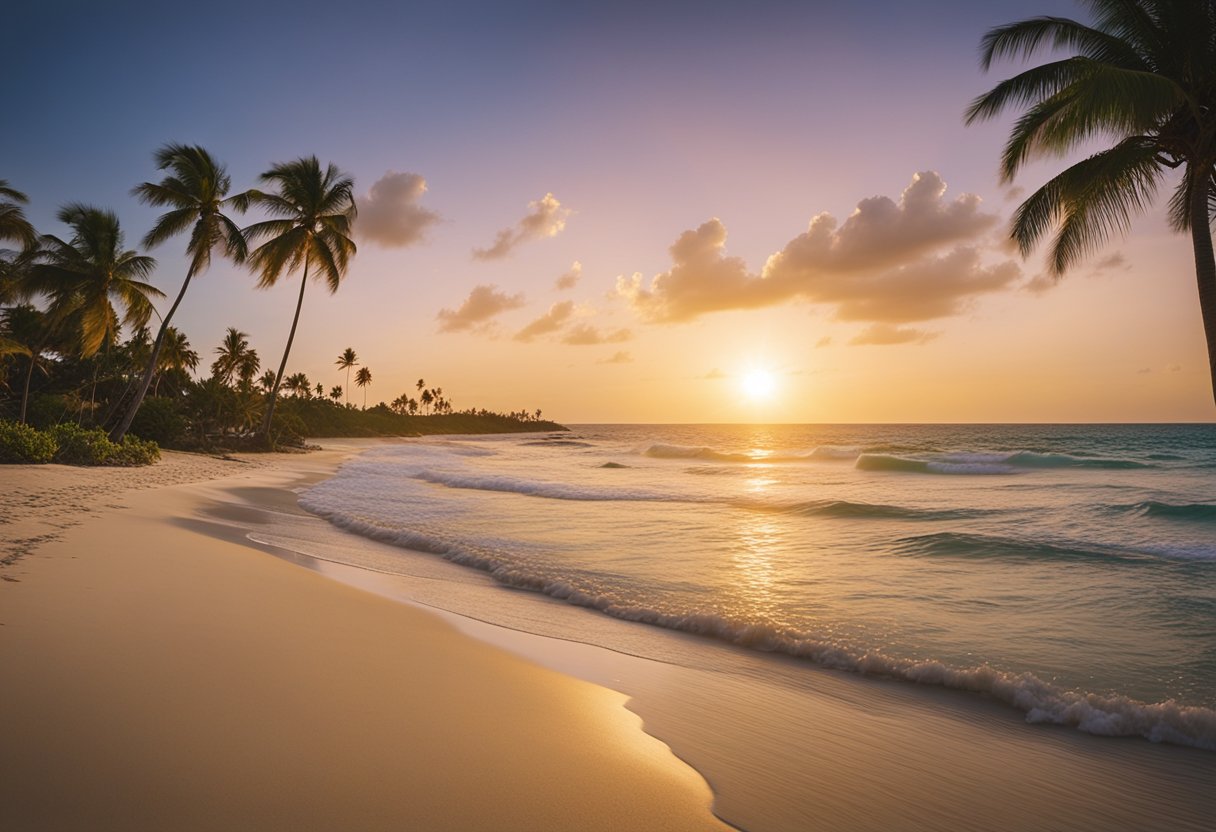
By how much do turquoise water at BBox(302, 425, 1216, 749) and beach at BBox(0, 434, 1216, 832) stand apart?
33cm

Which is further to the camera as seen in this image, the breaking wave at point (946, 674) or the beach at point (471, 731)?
the breaking wave at point (946, 674)

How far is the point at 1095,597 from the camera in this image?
691 cm

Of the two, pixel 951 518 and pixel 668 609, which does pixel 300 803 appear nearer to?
pixel 668 609

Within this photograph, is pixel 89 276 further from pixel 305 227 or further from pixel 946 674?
pixel 946 674

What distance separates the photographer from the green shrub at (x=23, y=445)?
15617 millimetres

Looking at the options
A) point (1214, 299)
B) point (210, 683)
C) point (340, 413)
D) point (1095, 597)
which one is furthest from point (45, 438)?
point (340, 413)

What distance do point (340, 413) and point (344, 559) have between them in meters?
72.8

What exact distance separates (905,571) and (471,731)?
22.6ft

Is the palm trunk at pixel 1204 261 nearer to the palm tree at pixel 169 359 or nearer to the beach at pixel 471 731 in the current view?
the beach at pixel 471 731

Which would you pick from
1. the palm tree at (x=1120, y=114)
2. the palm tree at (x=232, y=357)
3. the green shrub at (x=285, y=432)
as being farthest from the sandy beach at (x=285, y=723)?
→ the palm tree at (x=232, y=357)

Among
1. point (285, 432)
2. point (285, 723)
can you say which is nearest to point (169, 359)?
point (285, 432)

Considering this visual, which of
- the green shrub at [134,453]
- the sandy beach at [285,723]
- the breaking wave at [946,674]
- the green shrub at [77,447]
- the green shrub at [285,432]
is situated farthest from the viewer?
the green shrub at [285,432]

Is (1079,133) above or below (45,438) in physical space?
above

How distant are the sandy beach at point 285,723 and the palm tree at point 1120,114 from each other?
10.7m
